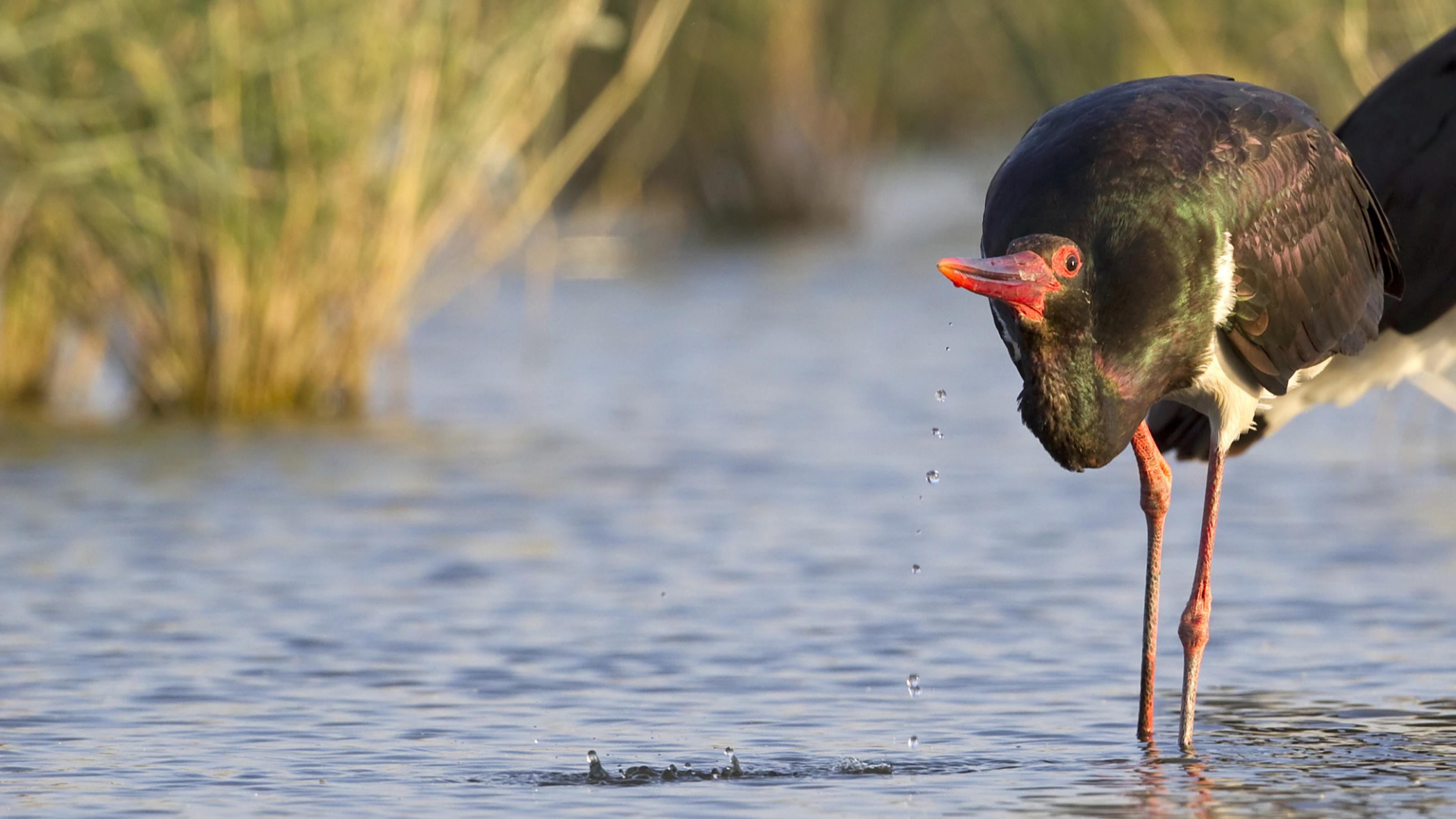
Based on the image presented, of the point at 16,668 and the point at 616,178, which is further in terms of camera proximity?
the point at 616,178

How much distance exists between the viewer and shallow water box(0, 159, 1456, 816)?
5.15 metres

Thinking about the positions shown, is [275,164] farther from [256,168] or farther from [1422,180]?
[1422,180]

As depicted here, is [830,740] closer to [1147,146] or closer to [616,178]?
[1147,146]

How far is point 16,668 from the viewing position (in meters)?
6.17

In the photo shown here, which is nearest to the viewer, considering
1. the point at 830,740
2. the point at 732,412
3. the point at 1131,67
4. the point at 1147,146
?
the point at 1147,146

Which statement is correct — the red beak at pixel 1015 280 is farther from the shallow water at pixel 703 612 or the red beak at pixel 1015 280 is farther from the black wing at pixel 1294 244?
the shallow water at pixel 703 612

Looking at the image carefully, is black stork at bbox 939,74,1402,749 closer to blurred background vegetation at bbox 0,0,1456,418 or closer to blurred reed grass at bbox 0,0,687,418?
blurred background vegetation at bbox 0,0,1456,418

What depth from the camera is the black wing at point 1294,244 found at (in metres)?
5.32

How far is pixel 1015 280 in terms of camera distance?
15.5ft

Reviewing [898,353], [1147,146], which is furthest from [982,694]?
[898,353]

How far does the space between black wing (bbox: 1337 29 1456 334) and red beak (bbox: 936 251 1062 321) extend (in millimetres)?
1801

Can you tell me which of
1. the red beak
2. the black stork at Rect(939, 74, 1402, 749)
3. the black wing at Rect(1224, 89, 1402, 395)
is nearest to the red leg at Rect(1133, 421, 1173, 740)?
the black stork at Rect(939, 74, 1402, 749)

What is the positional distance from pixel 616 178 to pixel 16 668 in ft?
34.8

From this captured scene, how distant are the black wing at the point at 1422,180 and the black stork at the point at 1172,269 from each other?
49 centimetres
